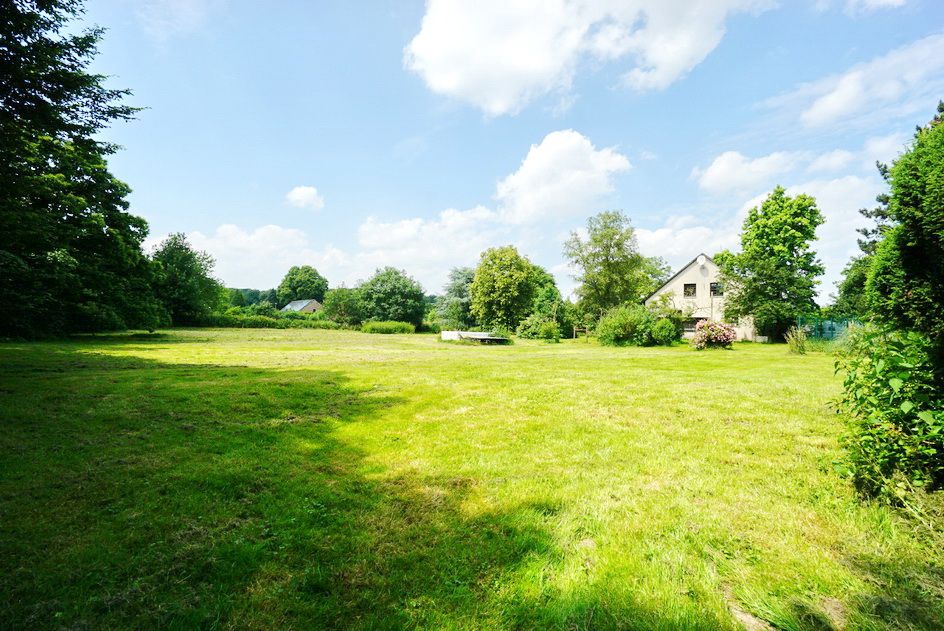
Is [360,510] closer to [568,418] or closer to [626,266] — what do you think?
[568,418]

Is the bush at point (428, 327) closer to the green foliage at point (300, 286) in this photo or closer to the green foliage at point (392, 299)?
the green foliage at point (392, 299)

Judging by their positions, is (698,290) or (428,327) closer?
(698,290)

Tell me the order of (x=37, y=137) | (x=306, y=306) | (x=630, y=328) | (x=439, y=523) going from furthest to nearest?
(x=306, y=306), (x=630, y=328), (x=37, y=137), (x=439, y=523)

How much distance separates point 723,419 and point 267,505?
21.7 ft

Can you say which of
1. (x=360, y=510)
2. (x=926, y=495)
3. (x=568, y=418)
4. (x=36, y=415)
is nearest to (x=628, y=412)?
(x=568, y=418)

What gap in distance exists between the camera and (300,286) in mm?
94250

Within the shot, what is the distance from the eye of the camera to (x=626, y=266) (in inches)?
1382

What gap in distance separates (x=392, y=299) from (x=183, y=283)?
25402 mm

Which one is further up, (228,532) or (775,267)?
(775,267)

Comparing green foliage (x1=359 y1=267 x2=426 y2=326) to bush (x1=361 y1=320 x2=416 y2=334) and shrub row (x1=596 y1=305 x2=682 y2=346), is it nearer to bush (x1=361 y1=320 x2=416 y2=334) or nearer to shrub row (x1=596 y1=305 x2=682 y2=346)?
bush (x1=361 y1=320 x2=416 y2=334)

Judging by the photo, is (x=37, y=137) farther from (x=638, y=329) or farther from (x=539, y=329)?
(x=539, y=329)

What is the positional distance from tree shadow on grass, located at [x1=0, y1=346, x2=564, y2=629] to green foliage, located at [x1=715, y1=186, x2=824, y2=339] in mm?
35110

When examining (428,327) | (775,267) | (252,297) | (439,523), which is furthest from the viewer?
(252,297)

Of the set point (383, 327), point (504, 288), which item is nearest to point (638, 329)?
point (504, 288)
